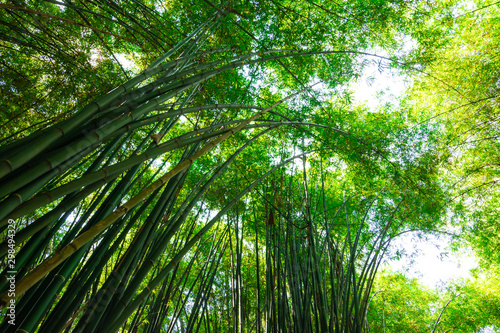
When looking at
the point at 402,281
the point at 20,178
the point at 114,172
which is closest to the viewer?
the point at 20,178

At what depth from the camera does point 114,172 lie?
1.08 meters

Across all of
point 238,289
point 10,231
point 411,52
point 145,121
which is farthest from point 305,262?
point 411,52

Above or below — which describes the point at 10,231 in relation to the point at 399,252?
below

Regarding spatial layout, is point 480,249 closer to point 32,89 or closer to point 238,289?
point 238,289

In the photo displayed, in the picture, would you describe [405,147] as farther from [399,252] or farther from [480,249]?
[480,249]

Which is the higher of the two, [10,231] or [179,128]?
[179,128]

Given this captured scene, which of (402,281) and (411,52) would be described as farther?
(402,281)

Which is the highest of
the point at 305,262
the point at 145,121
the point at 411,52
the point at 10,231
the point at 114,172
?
the point at 411,52

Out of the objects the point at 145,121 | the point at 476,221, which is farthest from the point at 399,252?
the point at 145,121

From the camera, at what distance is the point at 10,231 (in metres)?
1.10

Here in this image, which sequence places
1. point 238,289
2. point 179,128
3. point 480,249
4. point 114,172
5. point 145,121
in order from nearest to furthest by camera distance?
point 114,172, point 145,121, point 238,289, point 179,128, point 480,249

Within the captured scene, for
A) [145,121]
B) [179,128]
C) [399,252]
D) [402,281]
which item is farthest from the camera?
[402,281]

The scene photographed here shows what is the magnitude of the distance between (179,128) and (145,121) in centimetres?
352

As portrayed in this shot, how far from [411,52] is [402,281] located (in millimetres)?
5159
